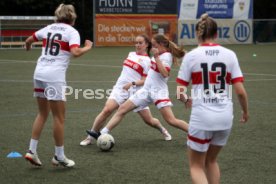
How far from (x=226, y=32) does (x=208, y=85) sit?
39.8 metres

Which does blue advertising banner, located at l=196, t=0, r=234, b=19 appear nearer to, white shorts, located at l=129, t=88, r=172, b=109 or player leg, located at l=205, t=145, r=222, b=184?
white shorts, located at l=129, t=88, r=172, b=109

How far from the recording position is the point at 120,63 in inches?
1081

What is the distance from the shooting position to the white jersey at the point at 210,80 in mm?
5684

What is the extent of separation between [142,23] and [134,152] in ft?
111

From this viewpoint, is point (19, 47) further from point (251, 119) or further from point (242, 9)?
point (251, 119)

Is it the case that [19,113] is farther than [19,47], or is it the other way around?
[19,47]

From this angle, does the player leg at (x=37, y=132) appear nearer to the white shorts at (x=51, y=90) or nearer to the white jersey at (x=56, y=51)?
the white shorts at (x=51, y=90)

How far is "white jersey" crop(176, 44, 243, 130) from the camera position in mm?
5684

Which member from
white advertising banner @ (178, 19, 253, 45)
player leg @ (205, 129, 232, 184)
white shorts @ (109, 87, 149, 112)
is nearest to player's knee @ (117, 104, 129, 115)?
white shorts @ (109, 87, 149, 112)

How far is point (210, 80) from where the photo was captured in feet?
18.8

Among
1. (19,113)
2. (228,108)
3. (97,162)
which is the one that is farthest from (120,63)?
(228,108)

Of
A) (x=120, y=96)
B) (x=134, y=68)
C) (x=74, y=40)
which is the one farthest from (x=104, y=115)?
(x=74, y=40)

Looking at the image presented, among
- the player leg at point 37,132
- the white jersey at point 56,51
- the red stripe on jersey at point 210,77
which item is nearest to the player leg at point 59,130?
the player leg at point 37,132

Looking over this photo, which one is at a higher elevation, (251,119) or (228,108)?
(228,108)
